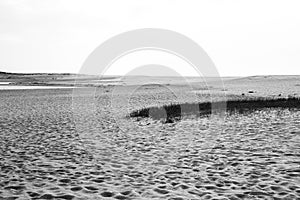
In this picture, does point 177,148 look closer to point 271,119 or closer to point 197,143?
point 197,143

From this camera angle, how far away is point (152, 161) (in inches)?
591

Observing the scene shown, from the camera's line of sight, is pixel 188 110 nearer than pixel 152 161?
No

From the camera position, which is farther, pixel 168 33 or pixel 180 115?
pixel 168 33

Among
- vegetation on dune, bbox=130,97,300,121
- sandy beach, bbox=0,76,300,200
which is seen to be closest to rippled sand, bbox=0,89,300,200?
sandy beach, bbox=0,76,300,200

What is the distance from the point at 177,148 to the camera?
17672mm

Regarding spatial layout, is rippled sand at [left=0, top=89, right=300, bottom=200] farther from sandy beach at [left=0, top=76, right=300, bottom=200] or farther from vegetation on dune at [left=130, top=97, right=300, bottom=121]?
vegetation on dune at [left=130, top=97, right=300, bottom=121]

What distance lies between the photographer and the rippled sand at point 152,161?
36.6ft

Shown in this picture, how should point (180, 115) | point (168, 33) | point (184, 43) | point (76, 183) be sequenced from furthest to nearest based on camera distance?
point (168, 33) → point (184, 43) → point (180, 115) → point (76, 183)

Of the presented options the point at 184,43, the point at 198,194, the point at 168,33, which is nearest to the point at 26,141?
the point at 198,194

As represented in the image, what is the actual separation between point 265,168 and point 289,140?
5941 mm

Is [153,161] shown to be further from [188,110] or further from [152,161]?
[188,110]

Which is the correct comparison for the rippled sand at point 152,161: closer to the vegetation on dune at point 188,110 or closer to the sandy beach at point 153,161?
the sandy beach at point 153,161

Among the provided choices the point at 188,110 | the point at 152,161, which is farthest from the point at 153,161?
the point at 188,110

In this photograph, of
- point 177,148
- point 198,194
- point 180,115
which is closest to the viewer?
point 198,194
